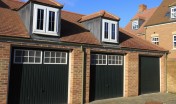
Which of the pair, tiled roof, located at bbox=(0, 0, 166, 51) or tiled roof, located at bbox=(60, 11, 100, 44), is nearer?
tiled roof, located at bbox=(0, 0, 166, 51)

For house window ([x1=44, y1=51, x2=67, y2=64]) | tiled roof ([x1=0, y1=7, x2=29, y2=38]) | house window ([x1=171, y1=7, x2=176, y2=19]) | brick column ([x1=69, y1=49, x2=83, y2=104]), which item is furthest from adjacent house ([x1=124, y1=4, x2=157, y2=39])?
tiled roof ([x1=0, y1=7, x2=29, y2=38])

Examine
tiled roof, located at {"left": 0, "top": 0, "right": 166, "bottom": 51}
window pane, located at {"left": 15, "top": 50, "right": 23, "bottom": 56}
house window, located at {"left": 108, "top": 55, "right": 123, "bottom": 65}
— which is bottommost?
house window, located at {"left": 108, "top": 55, "right": 123, "bottom": 65}

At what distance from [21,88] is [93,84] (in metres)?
4.59

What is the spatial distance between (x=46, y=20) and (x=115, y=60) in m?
5.65

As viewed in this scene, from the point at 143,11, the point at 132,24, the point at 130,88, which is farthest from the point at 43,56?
the point at 143,11

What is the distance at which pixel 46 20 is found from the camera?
11.5 meters

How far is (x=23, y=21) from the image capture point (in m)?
12.2

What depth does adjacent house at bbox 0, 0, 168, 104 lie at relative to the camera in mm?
10555

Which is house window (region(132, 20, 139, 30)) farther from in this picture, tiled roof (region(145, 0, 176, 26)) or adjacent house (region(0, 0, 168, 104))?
adjacent house (region(0, 0, 168, 104))

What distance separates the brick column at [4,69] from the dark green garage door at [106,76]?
527 centimetres

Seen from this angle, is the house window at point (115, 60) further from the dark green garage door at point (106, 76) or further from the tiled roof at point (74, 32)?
the tiled roof at point (74, 32)

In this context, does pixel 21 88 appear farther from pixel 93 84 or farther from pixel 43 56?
pixel 93 84

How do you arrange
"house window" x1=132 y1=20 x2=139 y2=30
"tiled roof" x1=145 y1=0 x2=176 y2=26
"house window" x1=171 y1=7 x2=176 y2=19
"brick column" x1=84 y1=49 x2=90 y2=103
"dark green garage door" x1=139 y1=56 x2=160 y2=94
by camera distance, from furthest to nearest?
"house window" x1=132 y1=20 x2=139 y2=30 < "tiled roof" x1=145 y1=0 x2=176 y2=26 < "house window" x1=171 y1=7 x2=176 y2=19 < "dark green garage door" x1=139 y1=56 x2=160 y2=94 < "brick column" x1=84 y1=49 x2=90 y2=103

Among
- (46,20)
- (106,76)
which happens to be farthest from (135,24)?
(46,20)
